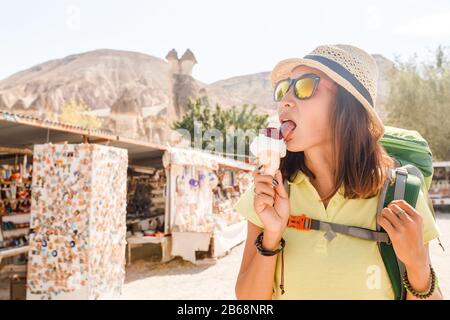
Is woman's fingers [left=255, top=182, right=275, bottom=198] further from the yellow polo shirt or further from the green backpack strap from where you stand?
the green backpack strap

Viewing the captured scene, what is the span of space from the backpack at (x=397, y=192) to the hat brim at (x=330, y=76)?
165 mm

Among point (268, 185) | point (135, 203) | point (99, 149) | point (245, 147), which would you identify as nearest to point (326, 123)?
point (268, 185)

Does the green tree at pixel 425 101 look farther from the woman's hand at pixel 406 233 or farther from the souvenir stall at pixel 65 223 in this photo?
the woman's hand at pixel 406 233

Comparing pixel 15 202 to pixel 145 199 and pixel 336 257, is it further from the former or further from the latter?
pixel 336 257

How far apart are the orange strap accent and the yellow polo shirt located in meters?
0.02

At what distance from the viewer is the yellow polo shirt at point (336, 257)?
1.23 m

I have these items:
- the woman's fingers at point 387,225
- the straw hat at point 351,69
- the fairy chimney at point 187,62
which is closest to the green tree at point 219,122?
the straw hat at point 351,69

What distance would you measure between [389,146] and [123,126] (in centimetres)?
4817

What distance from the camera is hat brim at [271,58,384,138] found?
133 cm

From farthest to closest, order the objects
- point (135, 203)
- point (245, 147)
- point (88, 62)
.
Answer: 1. point (88, 62)
2. point (245, 147)
3. point (135, 203)

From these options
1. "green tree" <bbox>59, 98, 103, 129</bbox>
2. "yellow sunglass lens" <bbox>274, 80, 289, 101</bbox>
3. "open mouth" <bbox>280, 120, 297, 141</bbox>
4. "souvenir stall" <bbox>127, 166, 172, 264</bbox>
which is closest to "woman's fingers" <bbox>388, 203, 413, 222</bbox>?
"open mouth" <bbox>280, 120, 297, 141</bbox>

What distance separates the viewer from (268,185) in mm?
1274

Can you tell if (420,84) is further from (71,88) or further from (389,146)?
(71,88)

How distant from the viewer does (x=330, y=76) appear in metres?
1.33
